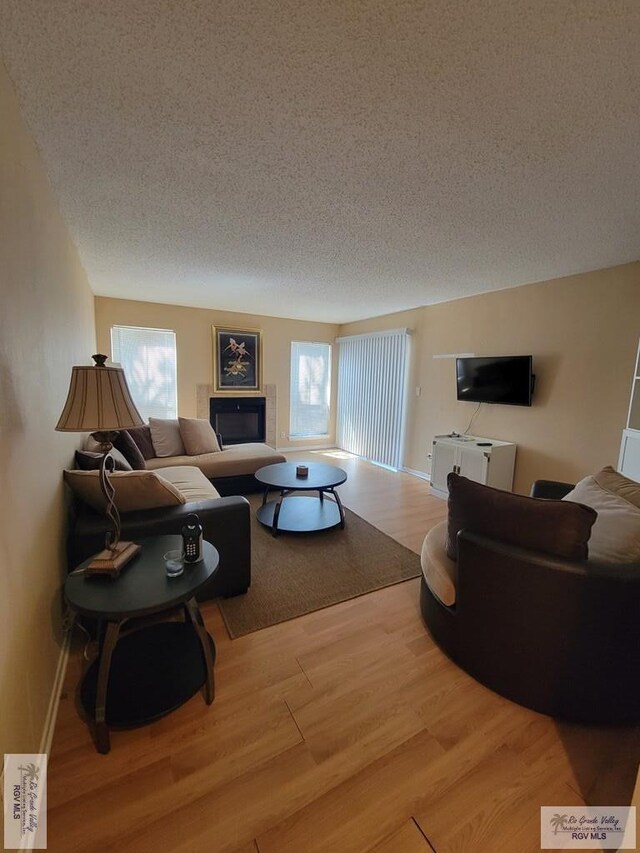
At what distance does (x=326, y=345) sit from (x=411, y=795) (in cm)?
599

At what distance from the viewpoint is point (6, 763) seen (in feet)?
3.08

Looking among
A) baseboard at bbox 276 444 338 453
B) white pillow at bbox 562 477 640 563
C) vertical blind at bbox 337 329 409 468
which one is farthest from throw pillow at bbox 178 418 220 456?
white pillow at bbox 562 477 640 563

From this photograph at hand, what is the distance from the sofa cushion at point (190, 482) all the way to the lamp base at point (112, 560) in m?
1.00

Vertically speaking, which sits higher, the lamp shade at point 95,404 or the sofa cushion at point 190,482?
the lamp shade at point 95,404

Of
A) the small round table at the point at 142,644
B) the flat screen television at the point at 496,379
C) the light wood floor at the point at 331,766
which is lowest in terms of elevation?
the light wood floor at the point at 331,766

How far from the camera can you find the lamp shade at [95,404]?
4.49 ft

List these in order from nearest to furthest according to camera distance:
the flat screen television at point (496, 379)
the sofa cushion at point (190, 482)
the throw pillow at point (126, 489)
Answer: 1. the throw pillow at point (126, 489)
2. the sofa cushion at point (190, 482)
3. the flat screen television at point (496, 379)

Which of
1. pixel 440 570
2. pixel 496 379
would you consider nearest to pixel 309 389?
pixel 496 379

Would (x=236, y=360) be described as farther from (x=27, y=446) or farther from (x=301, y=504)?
(x=27, y=446)

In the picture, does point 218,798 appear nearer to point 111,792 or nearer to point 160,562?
point 111,792

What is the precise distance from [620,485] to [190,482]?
3.09 metres

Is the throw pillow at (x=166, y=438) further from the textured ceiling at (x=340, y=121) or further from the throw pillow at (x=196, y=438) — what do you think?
the textured ceiling at (x=340, y=121)

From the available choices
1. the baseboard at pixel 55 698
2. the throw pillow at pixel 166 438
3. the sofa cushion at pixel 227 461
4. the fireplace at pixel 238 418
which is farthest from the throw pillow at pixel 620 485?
the fireplace at pixel 238 418

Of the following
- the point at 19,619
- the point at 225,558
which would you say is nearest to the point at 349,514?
the point at 225,558
